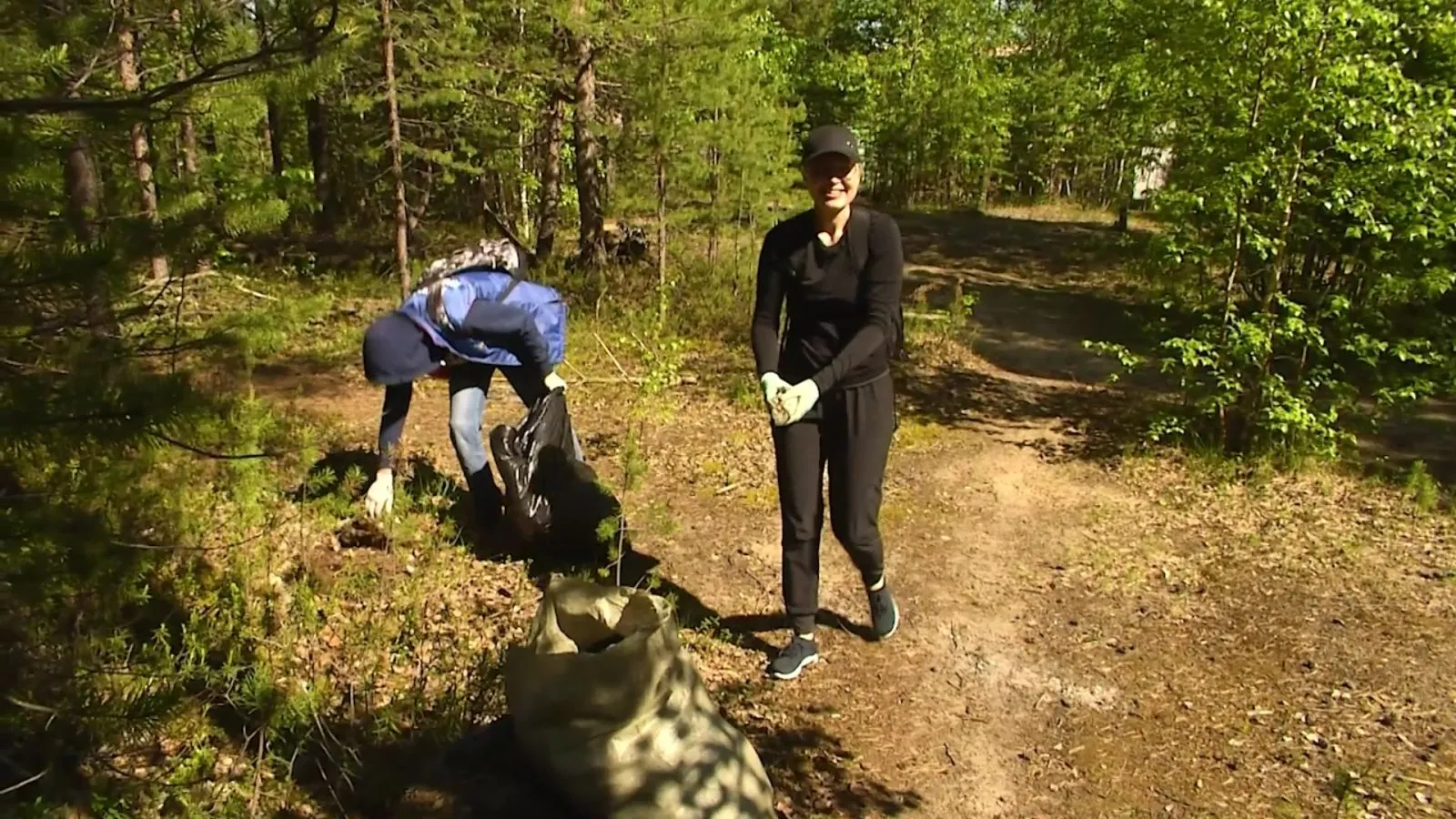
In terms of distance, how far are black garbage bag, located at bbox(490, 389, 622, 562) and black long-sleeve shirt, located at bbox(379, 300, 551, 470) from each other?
213mm

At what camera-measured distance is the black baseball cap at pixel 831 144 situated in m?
3.48

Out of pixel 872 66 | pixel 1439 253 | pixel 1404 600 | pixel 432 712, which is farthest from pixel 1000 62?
pixel 432 712

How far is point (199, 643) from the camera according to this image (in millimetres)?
3604

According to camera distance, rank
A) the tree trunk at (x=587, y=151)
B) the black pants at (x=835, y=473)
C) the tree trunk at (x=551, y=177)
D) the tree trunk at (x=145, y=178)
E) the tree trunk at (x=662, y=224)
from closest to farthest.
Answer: the tree trunk at (x=145, y=178)
the black pants at (x=835, y=473)
the tree trunk at (x=662, y=224)
the tree trunk at (x=587, y=151)
the tree trunk at (x=551, y=177)

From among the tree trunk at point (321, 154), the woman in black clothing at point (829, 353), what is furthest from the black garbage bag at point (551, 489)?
the tree trunk at point (321, 154)

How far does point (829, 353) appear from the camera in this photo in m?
3.75

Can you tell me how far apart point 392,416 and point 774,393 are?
2268mm

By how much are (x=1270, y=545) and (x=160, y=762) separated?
5466mm

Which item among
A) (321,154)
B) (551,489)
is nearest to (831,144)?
(551,489)

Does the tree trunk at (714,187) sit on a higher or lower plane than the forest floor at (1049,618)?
higher

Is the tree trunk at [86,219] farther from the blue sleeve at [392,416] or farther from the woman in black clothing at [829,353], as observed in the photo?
the blue sleeve at [392,416]

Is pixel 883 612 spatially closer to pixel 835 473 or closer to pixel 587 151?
pixel 835 473

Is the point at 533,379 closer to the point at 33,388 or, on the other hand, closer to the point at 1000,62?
the point at 33,388

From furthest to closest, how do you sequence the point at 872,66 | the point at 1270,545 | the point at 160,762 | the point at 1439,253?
the point at 872,66 → the point at 1439,253 → the point at 1270,545 → the point at 160,762
